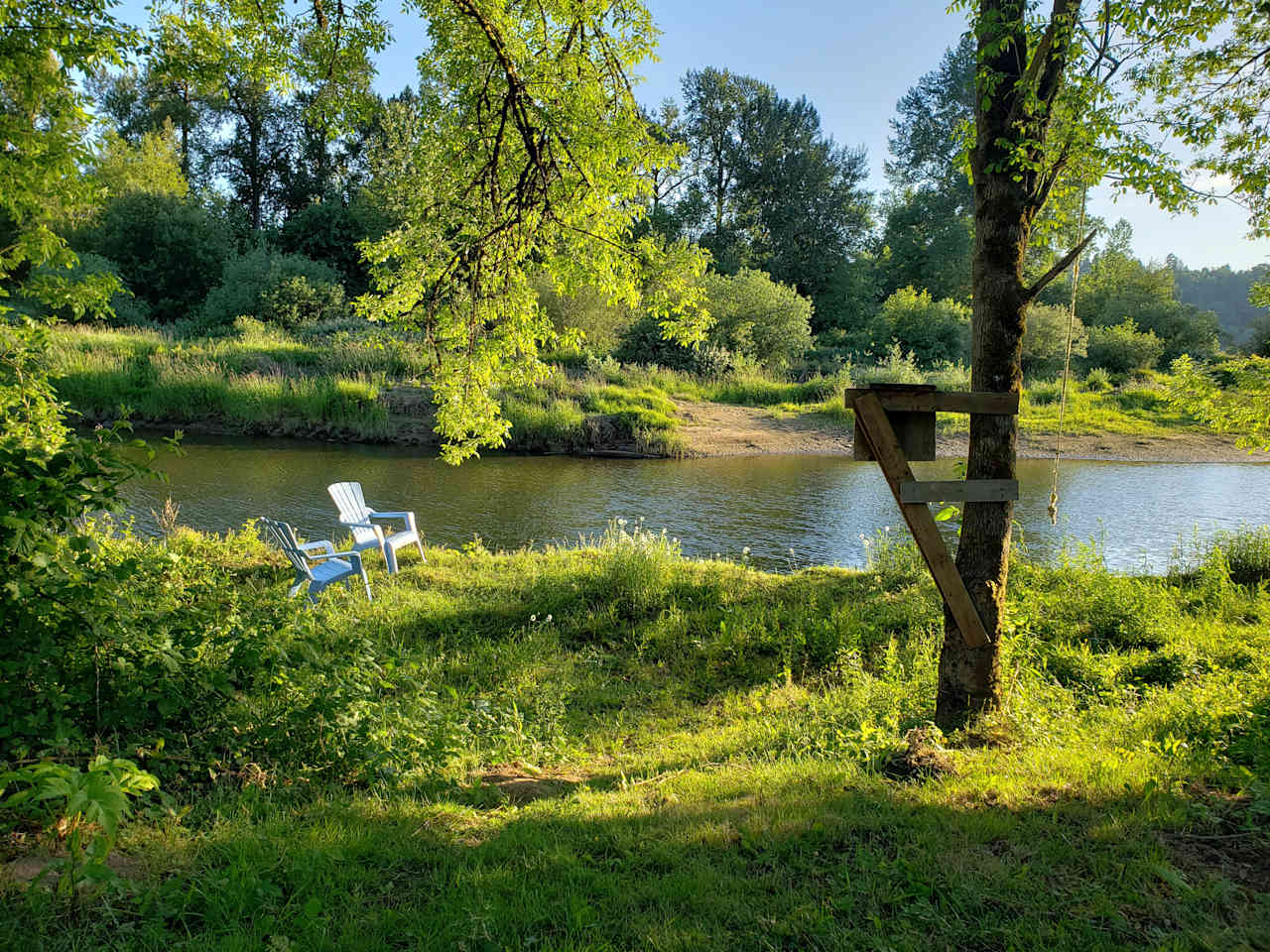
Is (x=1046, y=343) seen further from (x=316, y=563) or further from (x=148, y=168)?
(x=148, y=168)

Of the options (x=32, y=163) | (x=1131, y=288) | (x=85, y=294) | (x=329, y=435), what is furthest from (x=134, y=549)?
(x=1131, y=288)

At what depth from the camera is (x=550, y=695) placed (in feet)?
19.8

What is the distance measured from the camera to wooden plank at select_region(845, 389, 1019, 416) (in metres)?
3.99

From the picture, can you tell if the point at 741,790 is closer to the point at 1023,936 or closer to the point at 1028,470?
the point at 1023,936

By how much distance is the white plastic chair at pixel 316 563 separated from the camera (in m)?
7.73

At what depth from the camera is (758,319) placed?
32.4 m

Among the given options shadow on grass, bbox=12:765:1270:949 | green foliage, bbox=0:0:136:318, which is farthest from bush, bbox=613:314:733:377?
shadow on grass, bbox=12:765:1270:949

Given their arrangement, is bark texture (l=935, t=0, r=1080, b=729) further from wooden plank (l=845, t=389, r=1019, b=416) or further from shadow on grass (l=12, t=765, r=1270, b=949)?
shadow on grass (l=12, t=765, r=1270, b=949)

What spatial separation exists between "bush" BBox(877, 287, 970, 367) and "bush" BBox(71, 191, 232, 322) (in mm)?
33242

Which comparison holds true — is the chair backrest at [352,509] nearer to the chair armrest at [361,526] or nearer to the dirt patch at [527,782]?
the chair armrest at [361,526]

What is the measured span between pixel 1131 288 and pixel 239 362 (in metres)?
42.8

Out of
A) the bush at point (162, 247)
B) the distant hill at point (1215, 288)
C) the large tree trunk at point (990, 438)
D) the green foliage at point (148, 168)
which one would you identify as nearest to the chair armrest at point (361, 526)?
the large tree trunk at point (990, 438)

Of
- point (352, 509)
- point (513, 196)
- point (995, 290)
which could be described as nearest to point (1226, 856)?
point (995, 290)

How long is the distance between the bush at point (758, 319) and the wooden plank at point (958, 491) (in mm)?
27660
